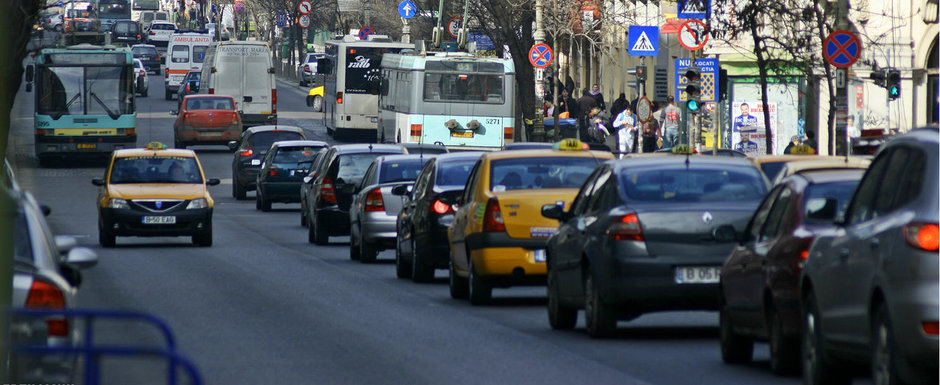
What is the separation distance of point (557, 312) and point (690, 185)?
164 centimetres

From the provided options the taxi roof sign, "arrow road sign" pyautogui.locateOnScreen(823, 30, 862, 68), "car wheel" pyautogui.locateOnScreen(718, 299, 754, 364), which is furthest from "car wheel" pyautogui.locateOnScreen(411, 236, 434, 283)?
"arrow road sign" pyautogui.locateOnScreen(823, 30, 862, 68)

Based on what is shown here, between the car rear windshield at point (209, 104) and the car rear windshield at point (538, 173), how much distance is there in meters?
35.1

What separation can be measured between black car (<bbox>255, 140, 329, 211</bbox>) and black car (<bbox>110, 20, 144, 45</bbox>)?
83.4m

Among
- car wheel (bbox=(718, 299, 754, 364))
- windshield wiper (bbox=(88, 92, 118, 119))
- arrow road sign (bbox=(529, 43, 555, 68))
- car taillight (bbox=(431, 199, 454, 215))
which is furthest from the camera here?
windshield wiper (bbox=(88, 92, 118, 119))

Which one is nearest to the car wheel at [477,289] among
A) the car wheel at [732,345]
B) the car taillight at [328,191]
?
the car wheel at [732,345]

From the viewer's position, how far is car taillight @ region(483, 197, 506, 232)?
1605 cm

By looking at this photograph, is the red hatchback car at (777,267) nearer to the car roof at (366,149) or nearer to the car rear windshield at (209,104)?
the car roof at (366,149)

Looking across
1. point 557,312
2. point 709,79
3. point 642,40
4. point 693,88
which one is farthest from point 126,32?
point 557,312

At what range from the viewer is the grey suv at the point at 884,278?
26.3ft

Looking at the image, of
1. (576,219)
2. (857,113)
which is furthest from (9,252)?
(857,113)

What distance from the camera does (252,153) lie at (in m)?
40.2

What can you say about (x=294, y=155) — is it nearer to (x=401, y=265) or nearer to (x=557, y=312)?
(x=401, y=265)

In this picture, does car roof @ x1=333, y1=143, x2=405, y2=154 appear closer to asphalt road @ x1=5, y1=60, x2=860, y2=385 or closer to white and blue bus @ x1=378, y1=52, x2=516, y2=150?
asphalt road @ x1=5, y1=60, x2=860, y2=385

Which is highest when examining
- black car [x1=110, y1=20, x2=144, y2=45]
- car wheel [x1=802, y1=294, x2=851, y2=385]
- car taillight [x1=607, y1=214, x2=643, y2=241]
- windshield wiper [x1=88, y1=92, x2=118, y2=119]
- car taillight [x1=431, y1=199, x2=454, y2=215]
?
black car [x1=110, y1=20, x2=144, y2=45]
